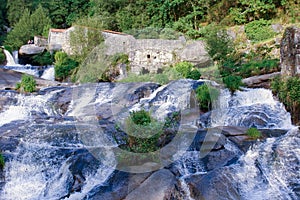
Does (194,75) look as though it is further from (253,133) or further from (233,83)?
(253,133)

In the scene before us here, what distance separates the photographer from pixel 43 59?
21734mm

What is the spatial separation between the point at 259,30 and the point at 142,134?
15125 mm

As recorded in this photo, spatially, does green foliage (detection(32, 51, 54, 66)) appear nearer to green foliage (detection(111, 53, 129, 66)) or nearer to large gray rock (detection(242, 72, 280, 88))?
green foliage (detection(111, 53, 129, 66))

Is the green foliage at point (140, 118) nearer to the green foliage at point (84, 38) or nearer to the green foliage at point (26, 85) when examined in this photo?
the green foliage at point (26, 85)

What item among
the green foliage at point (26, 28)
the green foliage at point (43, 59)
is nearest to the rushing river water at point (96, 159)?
the green foliage at point (43, 59)

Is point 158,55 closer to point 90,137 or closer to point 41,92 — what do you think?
point 41,92

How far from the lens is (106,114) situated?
11484 millimetres

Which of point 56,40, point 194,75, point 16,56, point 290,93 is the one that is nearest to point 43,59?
point 56,40

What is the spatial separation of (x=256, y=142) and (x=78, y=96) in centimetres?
813

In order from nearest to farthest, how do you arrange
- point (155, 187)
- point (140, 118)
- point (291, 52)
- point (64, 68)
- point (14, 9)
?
point (155, 187) → point (140, 118) → point (291, 52) → point (64, 68) → point (14, 9)

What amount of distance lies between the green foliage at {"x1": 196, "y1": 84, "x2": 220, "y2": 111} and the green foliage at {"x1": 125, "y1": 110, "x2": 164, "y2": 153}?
448cm

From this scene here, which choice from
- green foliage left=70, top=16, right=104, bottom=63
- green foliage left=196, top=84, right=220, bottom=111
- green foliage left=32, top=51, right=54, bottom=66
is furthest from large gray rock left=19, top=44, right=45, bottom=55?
green foliage left=196, top=84, right=220, bottom=111

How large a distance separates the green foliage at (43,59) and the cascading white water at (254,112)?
1395 cm

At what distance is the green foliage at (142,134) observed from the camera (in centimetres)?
720
